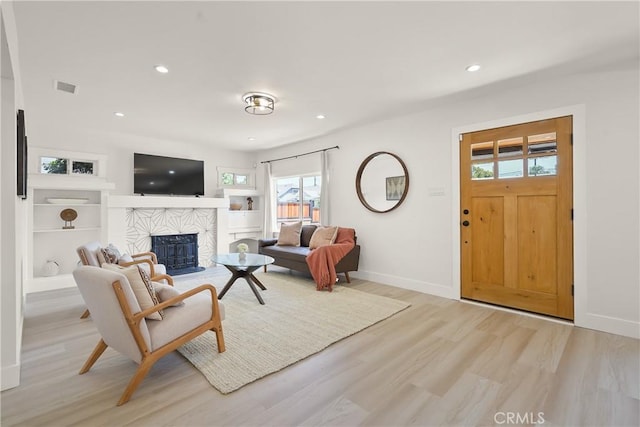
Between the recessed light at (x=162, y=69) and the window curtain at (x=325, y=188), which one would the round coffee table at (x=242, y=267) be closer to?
the window curtain at (x=325, y=188)

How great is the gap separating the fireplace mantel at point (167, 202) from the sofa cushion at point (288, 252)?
5.16 ft

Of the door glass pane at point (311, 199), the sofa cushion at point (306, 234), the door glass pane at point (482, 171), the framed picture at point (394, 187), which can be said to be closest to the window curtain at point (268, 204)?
the door glass pane at point (311, 199)

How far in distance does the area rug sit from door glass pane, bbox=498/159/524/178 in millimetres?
1925

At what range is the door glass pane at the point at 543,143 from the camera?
3.10 metres

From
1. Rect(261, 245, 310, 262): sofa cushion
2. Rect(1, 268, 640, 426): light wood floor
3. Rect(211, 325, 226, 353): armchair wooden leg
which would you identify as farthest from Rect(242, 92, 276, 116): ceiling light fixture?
Rect(1, 268, 640, 426): light wood floor

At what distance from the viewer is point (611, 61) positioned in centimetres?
266

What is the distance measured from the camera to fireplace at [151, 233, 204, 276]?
5406mm

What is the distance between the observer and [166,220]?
18.3ft

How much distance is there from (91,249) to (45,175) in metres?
2.28

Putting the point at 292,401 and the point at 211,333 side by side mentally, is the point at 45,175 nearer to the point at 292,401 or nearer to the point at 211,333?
the point at 211,333

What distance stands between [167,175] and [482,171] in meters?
5.36

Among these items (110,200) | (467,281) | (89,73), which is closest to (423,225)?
(467,281)

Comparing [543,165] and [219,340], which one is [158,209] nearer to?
[219,340]

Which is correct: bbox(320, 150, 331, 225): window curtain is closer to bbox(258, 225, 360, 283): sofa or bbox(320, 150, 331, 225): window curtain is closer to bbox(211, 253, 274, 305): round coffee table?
bbox(258, 225, 360, 283): sofa
